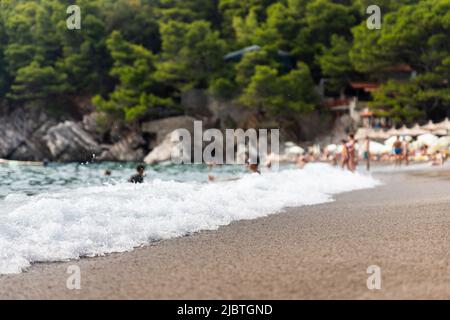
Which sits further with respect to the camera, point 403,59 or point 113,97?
point 113,97

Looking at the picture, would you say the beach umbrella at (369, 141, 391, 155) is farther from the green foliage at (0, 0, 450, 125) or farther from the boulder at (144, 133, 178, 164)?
the boulder at (144, 133, 178, 164)

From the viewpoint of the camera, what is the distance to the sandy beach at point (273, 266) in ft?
15.1

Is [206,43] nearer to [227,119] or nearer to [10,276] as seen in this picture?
[227,119]

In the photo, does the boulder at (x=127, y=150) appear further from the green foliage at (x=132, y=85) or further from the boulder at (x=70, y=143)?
the green foliage at (x=132, y=85)

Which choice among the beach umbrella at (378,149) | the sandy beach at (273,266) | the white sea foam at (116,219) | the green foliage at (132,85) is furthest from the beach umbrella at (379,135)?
the sandy beach at (273,266)

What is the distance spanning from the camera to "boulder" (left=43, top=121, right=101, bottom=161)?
51.8 meters

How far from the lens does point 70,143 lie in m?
52.0

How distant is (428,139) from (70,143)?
31171 mm

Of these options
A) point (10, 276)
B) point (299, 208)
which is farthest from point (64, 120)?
point (10, 276)

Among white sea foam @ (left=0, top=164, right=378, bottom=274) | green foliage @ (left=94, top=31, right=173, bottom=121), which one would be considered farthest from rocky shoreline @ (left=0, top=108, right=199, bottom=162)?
white sea foam @ (left=0, top=164, right=378, bottom=274)

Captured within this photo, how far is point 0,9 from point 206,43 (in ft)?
84.9

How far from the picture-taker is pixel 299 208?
11.5 metres

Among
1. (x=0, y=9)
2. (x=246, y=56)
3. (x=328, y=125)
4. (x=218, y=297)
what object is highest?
(x=0, y=9)

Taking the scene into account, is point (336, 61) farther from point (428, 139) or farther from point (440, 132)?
point (428, 139)
